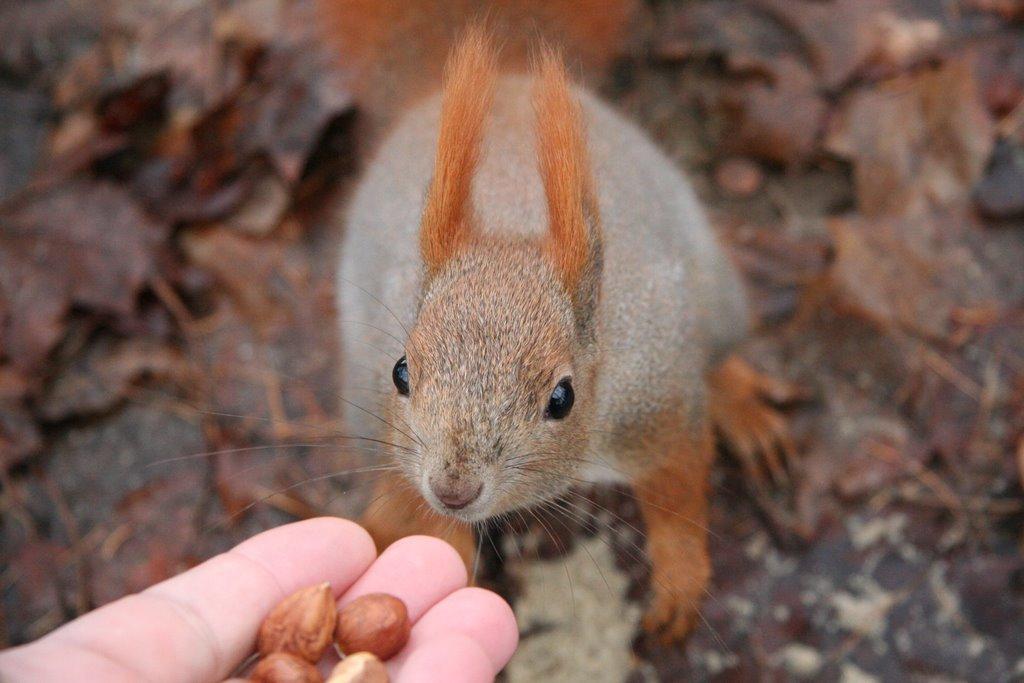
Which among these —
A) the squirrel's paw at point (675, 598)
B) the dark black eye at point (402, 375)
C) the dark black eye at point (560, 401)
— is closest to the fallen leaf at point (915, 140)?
the squirrel's paw at point (675, 598)

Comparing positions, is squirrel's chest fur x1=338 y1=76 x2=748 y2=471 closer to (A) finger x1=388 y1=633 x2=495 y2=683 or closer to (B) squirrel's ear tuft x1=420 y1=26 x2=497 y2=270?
(B) squirrel's ear tuft x1=420 y1=26 x2=497 y2=270

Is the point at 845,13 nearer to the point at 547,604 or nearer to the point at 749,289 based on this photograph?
the point at 749,289

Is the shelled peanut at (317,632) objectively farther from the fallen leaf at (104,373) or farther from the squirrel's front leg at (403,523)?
the fallen leaf at (104,373)

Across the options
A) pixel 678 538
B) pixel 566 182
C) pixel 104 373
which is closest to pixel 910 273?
pixel 678 538

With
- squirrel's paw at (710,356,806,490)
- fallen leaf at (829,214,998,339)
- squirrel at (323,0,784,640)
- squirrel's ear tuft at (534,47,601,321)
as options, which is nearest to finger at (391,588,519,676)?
squirrel at (323,0,784,640)

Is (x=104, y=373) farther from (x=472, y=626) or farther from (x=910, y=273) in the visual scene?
(x=910, y=273)

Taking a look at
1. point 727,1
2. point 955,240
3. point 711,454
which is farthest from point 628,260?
point 727,1
